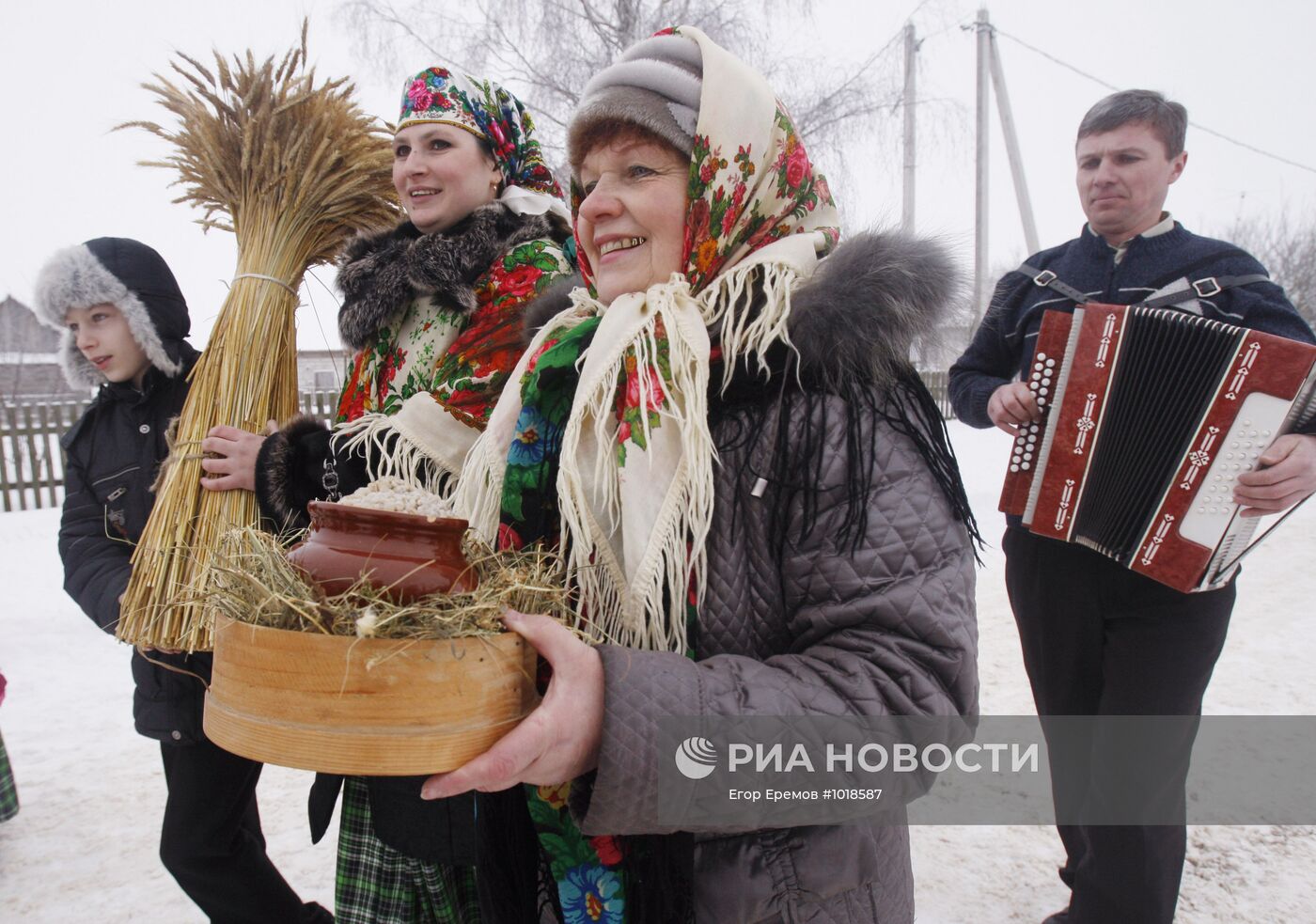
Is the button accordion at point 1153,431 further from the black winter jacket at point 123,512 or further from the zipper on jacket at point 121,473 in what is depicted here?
the zipper on jacket at point 121,473

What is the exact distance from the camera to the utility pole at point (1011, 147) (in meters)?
10.8

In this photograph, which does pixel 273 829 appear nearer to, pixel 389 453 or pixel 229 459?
pixel 229 459

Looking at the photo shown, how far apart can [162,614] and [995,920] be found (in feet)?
8.17

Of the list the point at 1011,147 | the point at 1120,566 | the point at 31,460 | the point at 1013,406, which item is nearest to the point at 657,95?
the point at 1013,406

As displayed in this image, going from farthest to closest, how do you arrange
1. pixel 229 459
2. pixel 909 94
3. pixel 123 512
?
pixel 909 94 < pixel 123 512 < pixel 229 459

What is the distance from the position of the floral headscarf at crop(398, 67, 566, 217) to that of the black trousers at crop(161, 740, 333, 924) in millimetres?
1750

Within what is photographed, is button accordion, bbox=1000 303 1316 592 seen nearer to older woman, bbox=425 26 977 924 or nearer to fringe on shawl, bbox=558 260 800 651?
older woman, bbox=425 26 977 924

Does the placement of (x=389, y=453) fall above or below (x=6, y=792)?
above

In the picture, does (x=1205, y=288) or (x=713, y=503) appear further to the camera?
(x=1205, y=288)

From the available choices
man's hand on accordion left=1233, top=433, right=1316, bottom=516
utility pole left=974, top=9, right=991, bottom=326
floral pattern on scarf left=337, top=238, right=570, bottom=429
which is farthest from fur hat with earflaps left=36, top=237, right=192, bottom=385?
utility pole left=974, top=9, right=991, bottom=326

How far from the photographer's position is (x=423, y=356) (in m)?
1.91

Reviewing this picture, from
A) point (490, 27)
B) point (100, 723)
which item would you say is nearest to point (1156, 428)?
point (100, 723)

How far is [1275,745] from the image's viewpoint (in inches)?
129

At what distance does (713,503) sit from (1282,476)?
5.05 ft
